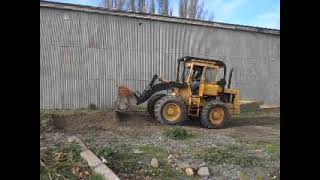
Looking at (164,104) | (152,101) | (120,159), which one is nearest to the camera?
(120,159)

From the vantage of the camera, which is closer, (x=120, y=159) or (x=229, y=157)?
(x=120, y=159)

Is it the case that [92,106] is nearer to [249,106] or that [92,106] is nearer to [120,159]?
[249,106]

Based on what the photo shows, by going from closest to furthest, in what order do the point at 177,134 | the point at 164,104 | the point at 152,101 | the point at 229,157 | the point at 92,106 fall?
1. the point at 229,157
2. the point at 177,134
3. the point at 164,104
4. the point at 152,101
5. the point at 92,106

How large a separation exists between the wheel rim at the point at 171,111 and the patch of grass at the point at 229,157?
3.18 m

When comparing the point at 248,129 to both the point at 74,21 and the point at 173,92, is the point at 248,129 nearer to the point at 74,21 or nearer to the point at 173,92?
the point at 173,92

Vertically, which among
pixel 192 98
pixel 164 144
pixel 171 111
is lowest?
pixel 164 144

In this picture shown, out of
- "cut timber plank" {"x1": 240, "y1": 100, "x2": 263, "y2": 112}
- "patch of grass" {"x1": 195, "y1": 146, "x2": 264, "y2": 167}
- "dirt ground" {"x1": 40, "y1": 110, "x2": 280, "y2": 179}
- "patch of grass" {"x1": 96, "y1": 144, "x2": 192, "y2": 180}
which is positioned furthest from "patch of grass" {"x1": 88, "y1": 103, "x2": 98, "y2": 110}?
"patch of grass" {"x1": 195, "y1": 146, "x2": 264, "y2": 167}

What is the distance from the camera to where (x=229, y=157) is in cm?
620

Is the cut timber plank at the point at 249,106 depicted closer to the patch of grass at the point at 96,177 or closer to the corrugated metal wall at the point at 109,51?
the corrugated metal wall at the point at 109,51

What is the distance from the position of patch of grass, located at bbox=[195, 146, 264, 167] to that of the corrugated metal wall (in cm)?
710

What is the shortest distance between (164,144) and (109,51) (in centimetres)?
679

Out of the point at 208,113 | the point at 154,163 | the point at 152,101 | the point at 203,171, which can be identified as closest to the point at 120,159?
the point at 154,163
